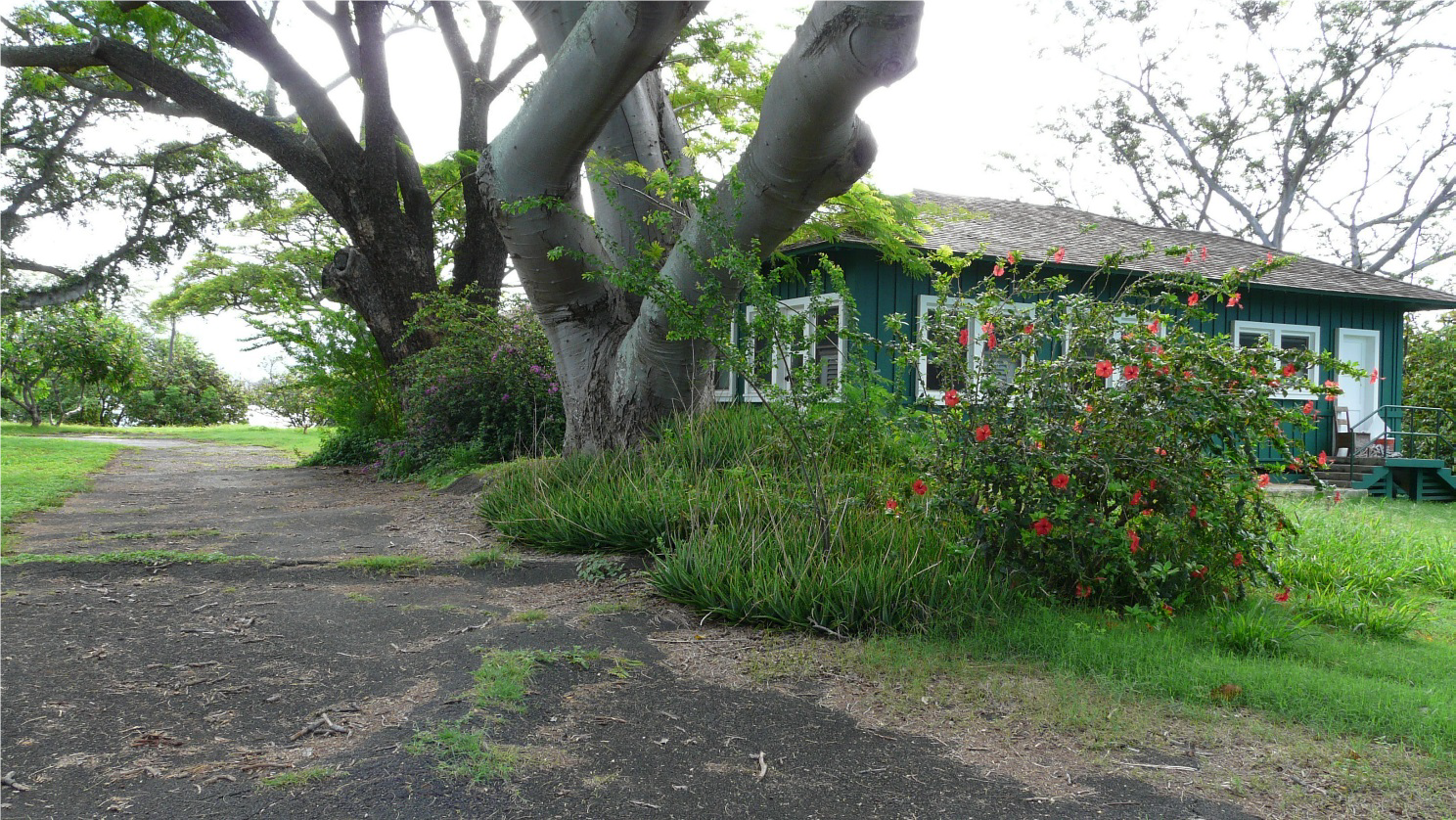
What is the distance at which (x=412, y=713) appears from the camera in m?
3.00

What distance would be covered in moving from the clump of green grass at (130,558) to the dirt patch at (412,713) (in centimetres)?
11

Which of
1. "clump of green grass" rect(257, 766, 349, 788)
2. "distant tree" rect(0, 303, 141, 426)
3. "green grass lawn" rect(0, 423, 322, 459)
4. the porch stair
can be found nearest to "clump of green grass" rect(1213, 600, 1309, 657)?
"clump of green grass" rect(257, 766, 349, 788)

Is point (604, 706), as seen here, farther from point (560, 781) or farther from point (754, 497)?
point (754, 497)

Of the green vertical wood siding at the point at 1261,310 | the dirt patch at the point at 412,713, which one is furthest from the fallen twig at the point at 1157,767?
the green vertical wood siding at the point at 1261,310

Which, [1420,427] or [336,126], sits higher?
[336,126]

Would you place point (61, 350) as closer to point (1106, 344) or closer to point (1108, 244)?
point (1108, 244)

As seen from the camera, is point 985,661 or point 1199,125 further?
point 1199,125

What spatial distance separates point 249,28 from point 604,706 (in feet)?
37.2

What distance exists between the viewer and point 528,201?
21.3ft

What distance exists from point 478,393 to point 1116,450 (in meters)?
7.42

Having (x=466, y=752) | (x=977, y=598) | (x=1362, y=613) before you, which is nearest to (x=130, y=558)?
(x=466, y=752)

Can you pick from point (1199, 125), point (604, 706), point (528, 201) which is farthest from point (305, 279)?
point (1199, 125)

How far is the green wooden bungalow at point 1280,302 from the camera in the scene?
A: 39.7ft

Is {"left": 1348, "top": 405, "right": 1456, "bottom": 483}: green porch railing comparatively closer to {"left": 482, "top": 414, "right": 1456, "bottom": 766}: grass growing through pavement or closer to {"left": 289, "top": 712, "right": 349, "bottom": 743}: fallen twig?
{"left": 482, "top": 414, "right": 1456, "bottom": 766}: grass growing through pavement
